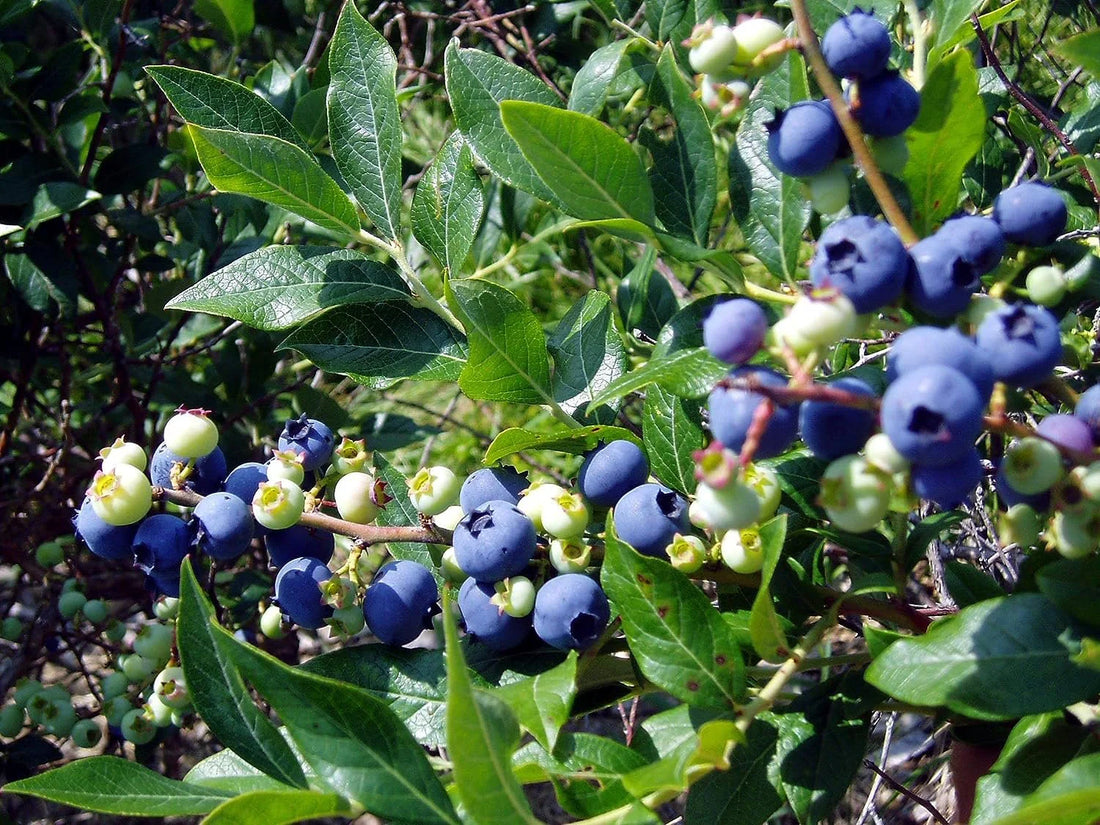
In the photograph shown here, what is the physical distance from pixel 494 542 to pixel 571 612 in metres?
0.11

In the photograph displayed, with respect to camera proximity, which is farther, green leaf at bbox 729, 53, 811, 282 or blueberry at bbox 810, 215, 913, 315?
green leaf at bbox 729, 53, 811, 282

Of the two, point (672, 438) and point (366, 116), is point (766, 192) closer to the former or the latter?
point (672, 438)

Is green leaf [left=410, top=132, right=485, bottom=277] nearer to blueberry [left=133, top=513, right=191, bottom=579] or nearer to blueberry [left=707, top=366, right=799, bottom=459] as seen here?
blueberry [left=133, top=513, right=191, bottom=579]

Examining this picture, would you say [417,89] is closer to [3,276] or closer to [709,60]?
[3,276]

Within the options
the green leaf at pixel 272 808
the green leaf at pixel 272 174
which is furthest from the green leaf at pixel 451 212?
the green leaf at pixel 272 808

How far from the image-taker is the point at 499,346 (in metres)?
1.16

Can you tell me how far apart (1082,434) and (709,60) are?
0.43m

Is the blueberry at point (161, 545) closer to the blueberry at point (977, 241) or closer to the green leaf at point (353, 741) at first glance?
the green leaf at point (353, 741)

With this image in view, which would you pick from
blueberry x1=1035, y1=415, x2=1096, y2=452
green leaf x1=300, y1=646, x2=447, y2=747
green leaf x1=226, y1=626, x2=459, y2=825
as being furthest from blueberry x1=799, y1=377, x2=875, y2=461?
green leaf x1=300, y1=646, x2=447, y2=747

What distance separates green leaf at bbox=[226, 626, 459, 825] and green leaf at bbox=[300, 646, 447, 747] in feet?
0.64

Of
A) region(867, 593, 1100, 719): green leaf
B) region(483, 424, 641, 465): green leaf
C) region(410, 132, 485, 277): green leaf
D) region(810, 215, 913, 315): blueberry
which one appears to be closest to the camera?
region(810, 215, 913, 315): blueberry

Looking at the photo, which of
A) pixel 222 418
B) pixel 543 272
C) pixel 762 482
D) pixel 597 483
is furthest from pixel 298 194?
pixel 543 272

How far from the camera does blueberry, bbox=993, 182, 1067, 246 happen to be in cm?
86

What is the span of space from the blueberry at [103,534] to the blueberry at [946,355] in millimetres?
875
